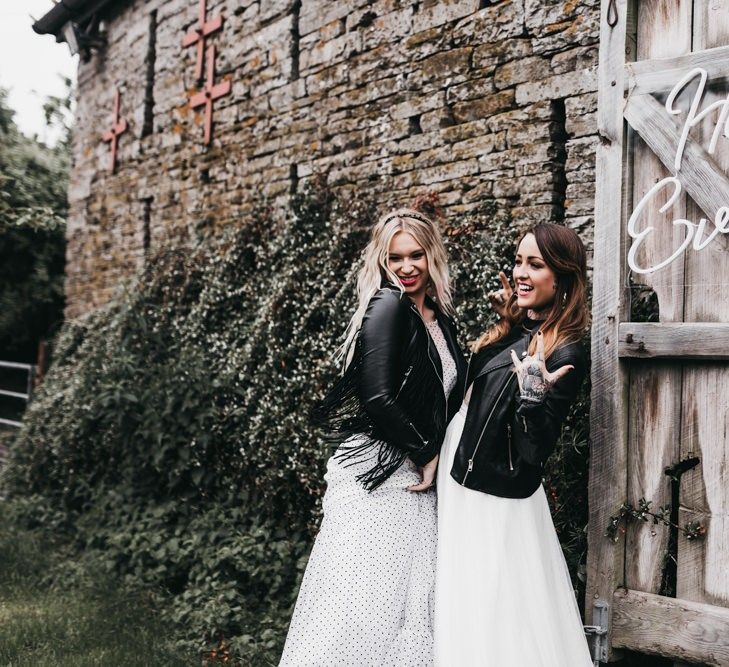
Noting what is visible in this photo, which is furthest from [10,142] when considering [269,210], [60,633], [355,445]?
[355,445]

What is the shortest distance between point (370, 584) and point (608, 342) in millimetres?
1316

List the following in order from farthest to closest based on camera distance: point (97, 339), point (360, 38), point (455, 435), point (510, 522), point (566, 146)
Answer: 1. point (97, 339)
2. point (360, 38)
3. point (566, 146)
4. point (455, 435)
5. point (510, 522)

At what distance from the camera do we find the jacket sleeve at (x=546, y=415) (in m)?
2.52

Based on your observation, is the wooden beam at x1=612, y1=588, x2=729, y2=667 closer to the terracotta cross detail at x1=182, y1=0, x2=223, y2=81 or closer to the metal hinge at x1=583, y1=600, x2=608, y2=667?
the metal hinge at x1=583, y1=600, x2=608, y2=667

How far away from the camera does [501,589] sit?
2535mm

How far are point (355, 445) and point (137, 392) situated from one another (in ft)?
12.3

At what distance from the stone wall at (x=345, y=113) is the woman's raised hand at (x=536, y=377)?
185 cm

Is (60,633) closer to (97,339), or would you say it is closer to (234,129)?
(97,339)

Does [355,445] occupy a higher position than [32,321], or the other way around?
[32,321]

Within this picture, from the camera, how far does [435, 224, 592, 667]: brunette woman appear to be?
252 centimetres

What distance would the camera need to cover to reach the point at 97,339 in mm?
7844

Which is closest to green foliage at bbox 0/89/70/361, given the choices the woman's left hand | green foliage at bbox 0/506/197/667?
green foliage at bbox 0/506/197/667

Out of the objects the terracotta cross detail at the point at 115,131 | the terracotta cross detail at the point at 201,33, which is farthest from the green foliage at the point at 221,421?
the terracotta cross detail at the point at 115,131

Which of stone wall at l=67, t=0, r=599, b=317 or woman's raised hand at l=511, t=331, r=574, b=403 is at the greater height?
stone wall at l=67, t=0, r=599, b=317
